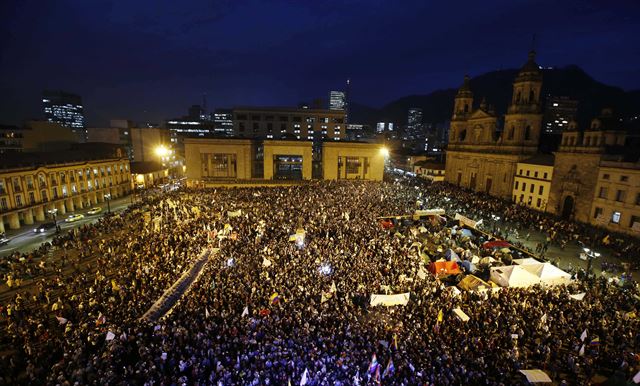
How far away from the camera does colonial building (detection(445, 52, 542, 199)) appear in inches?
1567

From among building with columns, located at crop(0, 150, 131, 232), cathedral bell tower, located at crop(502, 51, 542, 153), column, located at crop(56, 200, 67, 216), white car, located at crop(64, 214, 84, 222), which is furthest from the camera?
cathedral bell tower, located at crop(502, 51, 542, 153)

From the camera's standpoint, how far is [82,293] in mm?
16547

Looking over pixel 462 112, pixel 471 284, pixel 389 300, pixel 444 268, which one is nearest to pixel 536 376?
pixel 389 300

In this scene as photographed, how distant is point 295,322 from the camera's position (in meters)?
13.2

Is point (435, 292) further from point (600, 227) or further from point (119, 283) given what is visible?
point (600, 227)

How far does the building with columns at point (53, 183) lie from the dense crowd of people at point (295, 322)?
1423cm

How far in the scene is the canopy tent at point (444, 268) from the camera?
64.5 ft

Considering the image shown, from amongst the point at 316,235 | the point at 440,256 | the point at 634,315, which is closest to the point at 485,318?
the point at 634,315

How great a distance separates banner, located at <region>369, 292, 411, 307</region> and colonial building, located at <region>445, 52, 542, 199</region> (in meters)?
34.2

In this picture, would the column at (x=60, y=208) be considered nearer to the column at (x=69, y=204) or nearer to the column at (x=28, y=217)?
the column at (x=69, y=204)

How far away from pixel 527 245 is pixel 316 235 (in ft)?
61.0

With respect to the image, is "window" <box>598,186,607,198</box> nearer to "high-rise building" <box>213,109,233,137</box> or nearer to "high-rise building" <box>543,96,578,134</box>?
"high-rise building" <box>543,96,578,134</box>

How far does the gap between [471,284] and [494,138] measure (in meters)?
34.5

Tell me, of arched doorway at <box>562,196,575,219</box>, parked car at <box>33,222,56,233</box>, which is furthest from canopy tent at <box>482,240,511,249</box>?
parked car at <box>33,222,56,233</box>
